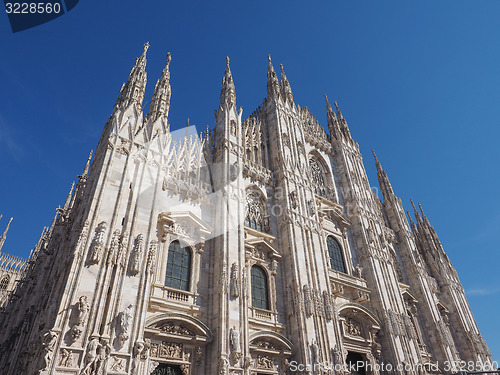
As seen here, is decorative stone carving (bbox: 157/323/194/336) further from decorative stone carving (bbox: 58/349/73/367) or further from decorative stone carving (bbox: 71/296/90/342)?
decorative stone carving (bbox: 58/349/73/367)

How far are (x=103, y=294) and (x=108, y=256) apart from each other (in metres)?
1.48

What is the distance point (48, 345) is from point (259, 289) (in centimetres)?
1073

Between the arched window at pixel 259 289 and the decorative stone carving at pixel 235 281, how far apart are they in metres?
2.17

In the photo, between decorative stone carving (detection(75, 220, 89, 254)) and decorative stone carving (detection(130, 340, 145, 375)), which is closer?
decorative stone carving (detection(130, 340, 145, 375))

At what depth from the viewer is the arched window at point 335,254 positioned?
24.2 metres

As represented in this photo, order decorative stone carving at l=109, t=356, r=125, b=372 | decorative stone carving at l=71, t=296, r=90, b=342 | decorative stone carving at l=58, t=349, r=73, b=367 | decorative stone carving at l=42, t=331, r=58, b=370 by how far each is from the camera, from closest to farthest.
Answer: decorative stone carving at l=42, t=331, r=58, b=370 → decorative stone carving at l=58, t=349, r=73, b=367 → decorative stone carving at l=71, t=296, r=90, b=342 → decorative stone carving at l=109, t=356, r=125, b=372

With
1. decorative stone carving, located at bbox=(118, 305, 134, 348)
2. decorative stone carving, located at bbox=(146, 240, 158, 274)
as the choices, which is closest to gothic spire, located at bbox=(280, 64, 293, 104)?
decorative stone carving, located at bbox=(146, 240, 158, 274)

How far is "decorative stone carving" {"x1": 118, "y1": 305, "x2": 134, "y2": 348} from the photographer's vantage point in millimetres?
12156

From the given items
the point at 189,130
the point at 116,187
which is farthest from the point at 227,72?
the point at 116,187

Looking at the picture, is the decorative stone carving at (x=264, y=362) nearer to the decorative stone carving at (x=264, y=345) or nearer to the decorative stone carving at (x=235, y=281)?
the decorative stone carving at (x=264, y=345)

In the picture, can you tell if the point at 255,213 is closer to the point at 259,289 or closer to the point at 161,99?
the point at 259,289

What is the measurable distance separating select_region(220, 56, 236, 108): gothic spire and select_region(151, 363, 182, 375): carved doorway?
1675cm

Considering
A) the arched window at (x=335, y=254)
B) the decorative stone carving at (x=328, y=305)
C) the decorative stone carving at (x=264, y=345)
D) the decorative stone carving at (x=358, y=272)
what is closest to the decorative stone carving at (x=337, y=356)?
the decorative stone carving at (x=328, y=305)

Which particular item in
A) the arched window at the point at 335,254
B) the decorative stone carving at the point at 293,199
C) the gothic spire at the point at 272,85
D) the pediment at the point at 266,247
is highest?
the gothic spire at the point at 272,85
